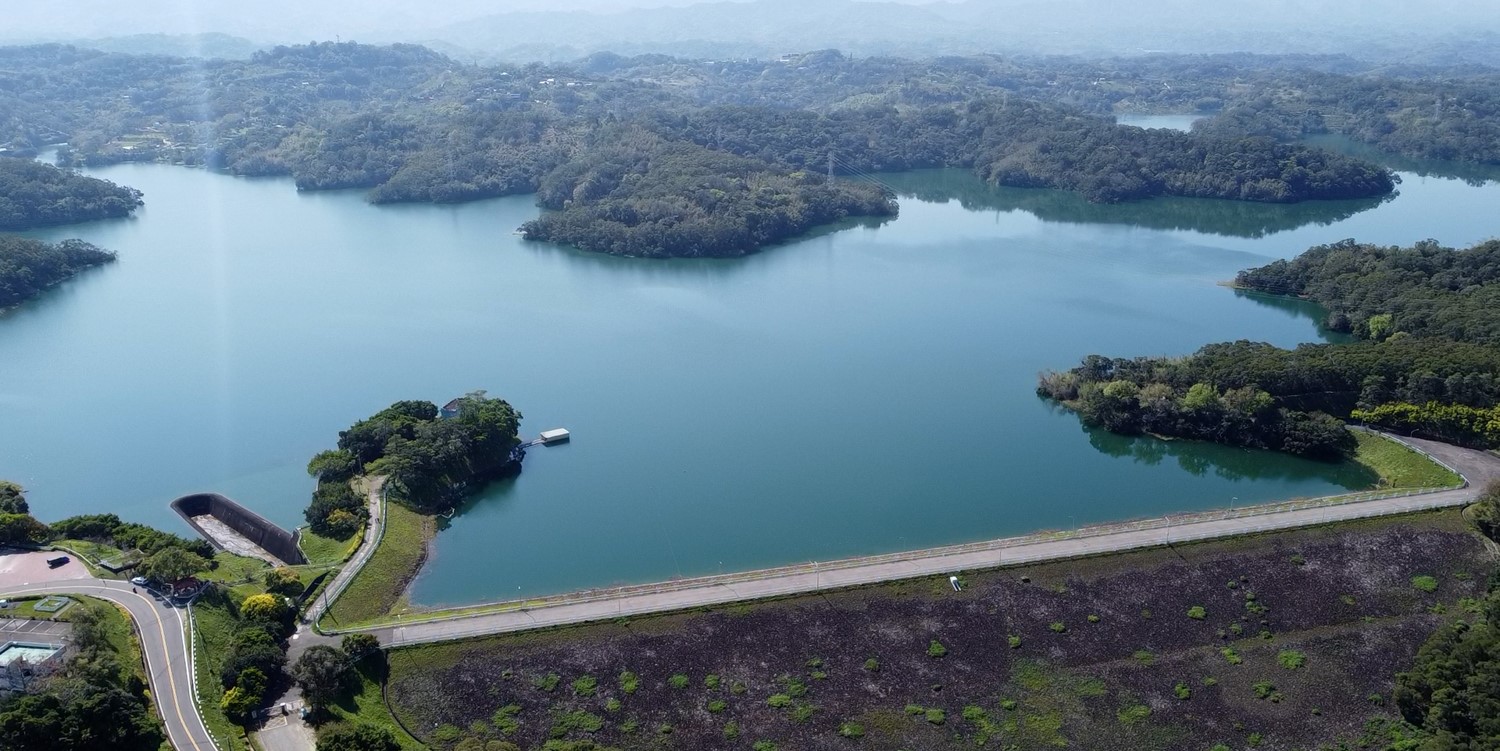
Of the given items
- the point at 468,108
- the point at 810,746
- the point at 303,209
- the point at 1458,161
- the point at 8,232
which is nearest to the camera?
the point at 810,746

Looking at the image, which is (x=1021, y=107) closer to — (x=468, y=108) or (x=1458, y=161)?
(x=1458, y=161)

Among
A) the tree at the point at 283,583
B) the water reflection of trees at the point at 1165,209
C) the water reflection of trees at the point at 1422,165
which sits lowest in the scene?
the tree at the point at 283,583

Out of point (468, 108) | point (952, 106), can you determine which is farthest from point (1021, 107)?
point (468, 108)

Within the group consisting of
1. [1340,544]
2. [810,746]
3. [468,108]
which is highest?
[468,108]

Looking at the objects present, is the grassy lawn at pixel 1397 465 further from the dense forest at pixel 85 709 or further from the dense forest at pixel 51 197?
the dense forest at pixel 51 197

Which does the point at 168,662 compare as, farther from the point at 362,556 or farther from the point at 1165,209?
the point at 1165,209

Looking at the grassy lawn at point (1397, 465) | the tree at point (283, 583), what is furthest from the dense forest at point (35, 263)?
the grassy lawn at point (1397, 465)
